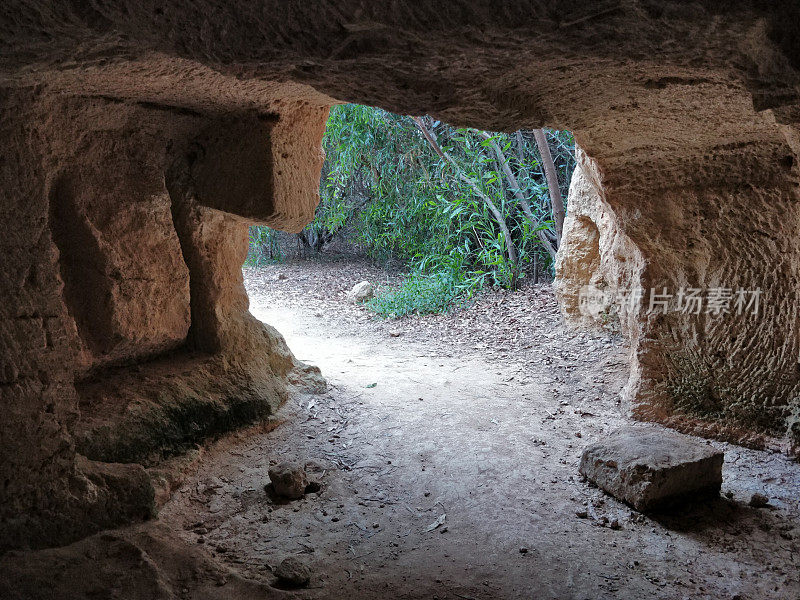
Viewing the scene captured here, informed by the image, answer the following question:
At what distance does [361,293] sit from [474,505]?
550 cm

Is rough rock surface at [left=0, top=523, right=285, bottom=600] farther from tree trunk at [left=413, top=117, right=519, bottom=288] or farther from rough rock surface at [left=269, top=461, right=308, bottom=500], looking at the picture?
tree trunk at [left=413, top=117, right=519, bottom=288]

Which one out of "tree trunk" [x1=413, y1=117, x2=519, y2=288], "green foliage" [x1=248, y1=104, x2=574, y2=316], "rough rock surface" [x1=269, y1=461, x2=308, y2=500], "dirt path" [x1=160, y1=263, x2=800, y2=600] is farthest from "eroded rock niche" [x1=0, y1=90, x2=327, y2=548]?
"tree trunk" [x1=413, y1=117, x2=519, y2=288]

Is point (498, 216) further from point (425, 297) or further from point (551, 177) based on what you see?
point (425, 297)

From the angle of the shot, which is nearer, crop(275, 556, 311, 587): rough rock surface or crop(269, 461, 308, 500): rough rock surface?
crop(275, 556, 311, 587): rough rock surface

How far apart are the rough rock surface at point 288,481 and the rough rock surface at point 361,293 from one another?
5149 mm

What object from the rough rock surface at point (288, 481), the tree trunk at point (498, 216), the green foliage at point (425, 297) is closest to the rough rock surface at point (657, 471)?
the rough rock surface at point (288, 481)

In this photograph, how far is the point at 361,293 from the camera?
27.7 feet

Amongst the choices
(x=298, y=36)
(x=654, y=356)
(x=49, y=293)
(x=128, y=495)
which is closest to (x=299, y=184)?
(x=49, y=293)

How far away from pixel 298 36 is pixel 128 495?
6.51ft

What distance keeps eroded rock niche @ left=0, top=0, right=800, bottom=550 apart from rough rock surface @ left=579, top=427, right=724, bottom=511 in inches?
28.9

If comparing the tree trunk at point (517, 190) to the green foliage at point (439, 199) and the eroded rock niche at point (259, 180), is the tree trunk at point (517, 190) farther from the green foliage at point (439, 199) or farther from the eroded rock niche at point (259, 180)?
the eroded rock niche at point (259, 180)

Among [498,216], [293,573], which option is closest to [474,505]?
[293,573]

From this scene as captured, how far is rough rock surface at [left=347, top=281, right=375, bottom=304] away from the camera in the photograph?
838 cm

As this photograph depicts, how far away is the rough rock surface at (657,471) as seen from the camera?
297 centimetres
